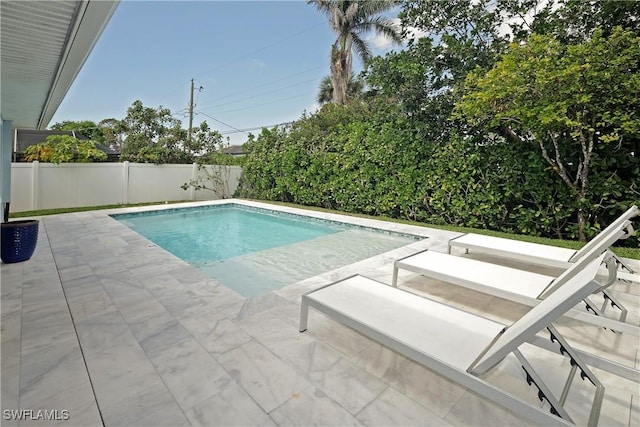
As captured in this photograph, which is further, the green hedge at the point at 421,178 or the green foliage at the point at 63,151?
the green foliage at the point at 63,151

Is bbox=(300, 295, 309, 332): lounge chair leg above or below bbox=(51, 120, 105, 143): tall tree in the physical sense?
below

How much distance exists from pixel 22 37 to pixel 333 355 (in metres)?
5.54

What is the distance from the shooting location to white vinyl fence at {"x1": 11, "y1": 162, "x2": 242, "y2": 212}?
10242 mm

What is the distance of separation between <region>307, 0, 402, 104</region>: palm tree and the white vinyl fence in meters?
9.03

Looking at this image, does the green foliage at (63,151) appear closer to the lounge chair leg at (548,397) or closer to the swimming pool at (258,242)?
the swimming pool at (258,242)

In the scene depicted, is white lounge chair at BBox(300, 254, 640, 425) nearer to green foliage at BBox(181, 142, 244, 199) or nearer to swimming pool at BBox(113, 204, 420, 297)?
swimming pool at BBox(113, 204, 420, 297)

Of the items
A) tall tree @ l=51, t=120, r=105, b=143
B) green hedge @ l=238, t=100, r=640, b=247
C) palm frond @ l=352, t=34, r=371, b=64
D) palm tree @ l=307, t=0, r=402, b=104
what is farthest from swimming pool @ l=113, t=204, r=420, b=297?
tall tree @ l=51, t=120, r=105, b=143

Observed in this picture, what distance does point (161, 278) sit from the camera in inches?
171

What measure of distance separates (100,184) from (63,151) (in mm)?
1611

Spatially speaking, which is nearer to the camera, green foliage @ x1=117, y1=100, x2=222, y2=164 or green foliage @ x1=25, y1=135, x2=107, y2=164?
green foliage @ x1=25, y1=135, x2=107, y2=164

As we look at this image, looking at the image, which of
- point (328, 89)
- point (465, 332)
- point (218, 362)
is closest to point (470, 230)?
point (465, 332)

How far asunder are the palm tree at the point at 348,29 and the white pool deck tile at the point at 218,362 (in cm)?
1776

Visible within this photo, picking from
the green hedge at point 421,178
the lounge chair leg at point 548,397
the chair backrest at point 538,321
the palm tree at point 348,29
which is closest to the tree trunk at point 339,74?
the palm tree at point 348,29

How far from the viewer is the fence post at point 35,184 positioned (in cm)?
1027
